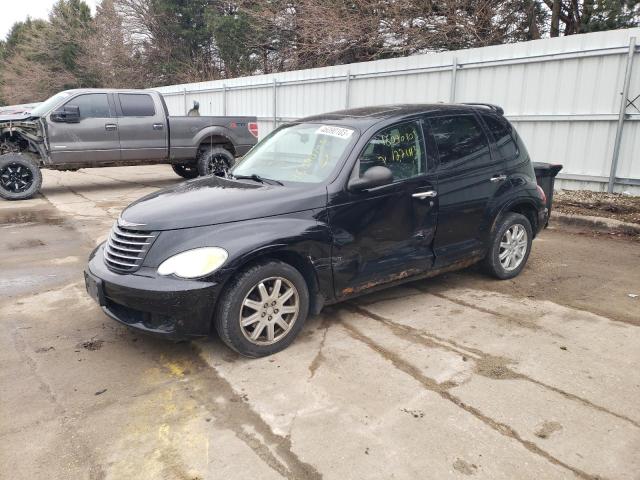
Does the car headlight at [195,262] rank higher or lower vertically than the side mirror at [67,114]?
lower

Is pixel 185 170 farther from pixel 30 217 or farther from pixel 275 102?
pixel 30 217

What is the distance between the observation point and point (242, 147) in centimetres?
1177

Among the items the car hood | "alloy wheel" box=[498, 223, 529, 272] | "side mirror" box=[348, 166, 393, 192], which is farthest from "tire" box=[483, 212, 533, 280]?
the car hood

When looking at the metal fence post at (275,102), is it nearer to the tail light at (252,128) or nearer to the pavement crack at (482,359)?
the tail light at (252,128)

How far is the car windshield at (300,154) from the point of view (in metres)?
4.04

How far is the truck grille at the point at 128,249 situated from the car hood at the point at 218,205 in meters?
0.06

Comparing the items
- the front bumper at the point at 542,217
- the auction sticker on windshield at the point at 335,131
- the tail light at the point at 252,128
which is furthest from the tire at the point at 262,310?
the tail light at the point at 252,128

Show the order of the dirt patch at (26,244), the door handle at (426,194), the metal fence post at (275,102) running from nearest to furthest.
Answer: the door handle at (426,194) → the dirt patch at (26,244) → the metal fence post at (275,102)

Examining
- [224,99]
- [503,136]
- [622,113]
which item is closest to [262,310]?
[503,136]

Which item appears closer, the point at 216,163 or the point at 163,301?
the point at 163,301

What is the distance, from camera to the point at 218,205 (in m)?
3.61

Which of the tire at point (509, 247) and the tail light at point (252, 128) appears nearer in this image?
the tire at point (509, 247)

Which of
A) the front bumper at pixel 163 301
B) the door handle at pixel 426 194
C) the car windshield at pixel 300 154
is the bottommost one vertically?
the front bumper at pixel 163 301

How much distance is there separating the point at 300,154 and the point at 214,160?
769 centimetres
